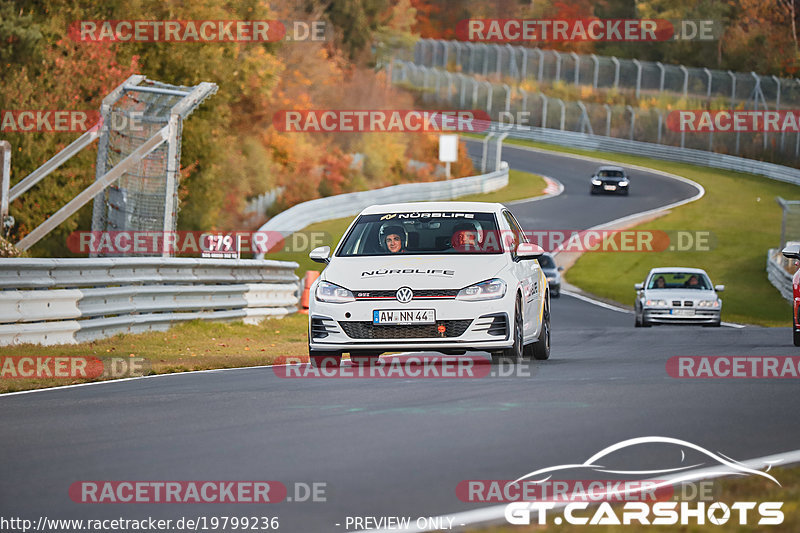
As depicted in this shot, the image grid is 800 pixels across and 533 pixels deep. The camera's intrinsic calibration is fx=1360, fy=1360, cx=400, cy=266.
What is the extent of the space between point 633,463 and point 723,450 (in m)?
0.73

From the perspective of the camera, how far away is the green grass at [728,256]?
36938 millimetres

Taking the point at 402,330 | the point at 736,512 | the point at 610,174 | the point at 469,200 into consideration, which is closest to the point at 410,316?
the point at 402,330

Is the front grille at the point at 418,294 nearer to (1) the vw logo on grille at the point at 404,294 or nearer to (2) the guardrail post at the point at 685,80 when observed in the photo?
(1) the vw logo on grille at the point at 404,294

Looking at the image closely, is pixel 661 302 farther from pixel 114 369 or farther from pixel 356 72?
pixel 356 72

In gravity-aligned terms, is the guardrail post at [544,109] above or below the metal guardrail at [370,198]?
above

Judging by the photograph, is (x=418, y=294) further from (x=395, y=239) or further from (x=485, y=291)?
(x=395, y=239)

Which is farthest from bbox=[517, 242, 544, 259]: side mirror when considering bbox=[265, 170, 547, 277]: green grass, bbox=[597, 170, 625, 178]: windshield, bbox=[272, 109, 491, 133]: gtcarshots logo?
bbox=[597, 170, 625, 178]: windshield

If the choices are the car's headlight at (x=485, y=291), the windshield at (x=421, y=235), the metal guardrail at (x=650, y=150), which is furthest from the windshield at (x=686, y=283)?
the metal guardrail at (x=650, y=150)

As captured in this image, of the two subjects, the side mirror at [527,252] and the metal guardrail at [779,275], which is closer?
the side mirror at [527,252]

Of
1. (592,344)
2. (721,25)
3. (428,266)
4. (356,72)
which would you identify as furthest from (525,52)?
(428,266)

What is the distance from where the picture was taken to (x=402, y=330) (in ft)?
41.3

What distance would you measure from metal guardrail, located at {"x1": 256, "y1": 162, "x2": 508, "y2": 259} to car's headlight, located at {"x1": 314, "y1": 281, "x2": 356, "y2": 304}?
88.1 feet

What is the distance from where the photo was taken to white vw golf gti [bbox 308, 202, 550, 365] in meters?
12.6

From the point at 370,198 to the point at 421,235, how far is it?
136 feet
